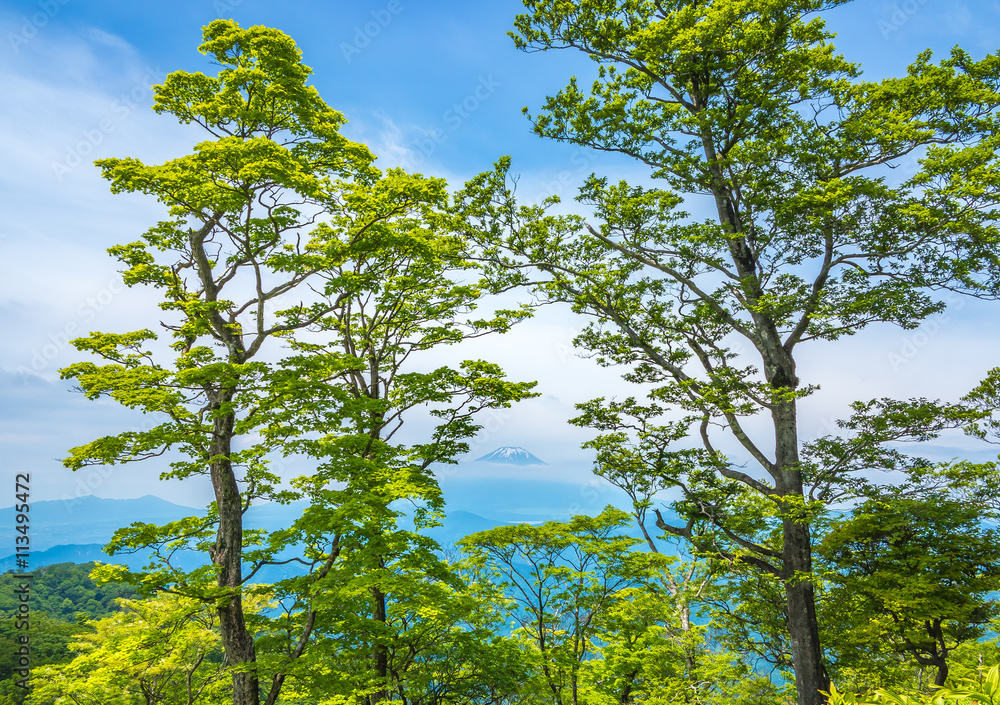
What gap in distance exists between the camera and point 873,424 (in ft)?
Answer: 30.8

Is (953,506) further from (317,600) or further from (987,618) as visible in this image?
(317,600)

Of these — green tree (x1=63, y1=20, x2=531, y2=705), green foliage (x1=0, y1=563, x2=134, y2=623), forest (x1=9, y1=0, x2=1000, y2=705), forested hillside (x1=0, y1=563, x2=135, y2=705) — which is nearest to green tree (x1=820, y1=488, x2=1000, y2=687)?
forest (x1=9, y1=0, x2=1000, y2=705)

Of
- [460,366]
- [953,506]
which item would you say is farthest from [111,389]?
[953,506]

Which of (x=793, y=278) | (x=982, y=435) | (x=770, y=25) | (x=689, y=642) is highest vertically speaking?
(x=770, y=25)

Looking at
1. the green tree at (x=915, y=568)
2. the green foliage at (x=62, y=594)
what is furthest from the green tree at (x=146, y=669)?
the green foliage at (x=62, y=594)

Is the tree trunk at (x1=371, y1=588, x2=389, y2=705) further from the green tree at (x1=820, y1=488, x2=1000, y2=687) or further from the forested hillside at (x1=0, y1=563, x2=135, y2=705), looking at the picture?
the forested hillside at (x1=0, y1=563, x2=135, y2=705)

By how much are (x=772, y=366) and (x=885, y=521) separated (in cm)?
344

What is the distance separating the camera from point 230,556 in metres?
9.15

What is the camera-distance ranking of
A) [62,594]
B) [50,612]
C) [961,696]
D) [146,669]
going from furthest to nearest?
[62,594] → [50,612] → [146,669] → [961,696]

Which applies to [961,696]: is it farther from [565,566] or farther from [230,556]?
[230,556]

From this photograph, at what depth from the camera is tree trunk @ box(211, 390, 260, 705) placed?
8.70 meters

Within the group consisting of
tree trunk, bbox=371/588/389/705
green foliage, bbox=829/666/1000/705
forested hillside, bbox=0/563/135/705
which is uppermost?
green foliage, bbox=829/666/1000/705

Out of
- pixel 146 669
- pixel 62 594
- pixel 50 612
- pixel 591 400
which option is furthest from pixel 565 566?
pixel 62 594

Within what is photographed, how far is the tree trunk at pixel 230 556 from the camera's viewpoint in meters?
8.70
